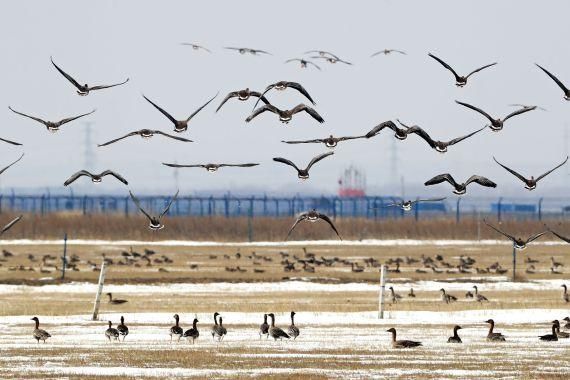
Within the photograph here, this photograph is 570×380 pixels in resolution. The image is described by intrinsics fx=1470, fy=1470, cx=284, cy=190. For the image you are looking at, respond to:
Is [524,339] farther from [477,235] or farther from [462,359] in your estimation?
[477,235]

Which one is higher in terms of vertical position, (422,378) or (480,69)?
(480,69)

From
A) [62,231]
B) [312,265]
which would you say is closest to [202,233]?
[62,231]

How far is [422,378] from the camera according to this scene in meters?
27.4

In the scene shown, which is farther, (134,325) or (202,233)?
(202,233)

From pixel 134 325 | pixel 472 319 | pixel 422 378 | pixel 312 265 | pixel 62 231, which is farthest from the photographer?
pixel 62 231

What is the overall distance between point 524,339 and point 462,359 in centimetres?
581

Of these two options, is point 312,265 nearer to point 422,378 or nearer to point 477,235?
point 477,235

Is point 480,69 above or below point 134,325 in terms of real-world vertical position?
above

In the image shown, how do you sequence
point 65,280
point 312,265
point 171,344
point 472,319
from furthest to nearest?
point 312,265
point 65,280
point 472,319
point 171,344

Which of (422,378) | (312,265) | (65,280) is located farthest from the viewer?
(312,265)

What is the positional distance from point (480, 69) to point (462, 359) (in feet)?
20.0

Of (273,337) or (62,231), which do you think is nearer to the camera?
(273,337)

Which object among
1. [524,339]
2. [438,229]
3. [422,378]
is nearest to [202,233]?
[438,229]

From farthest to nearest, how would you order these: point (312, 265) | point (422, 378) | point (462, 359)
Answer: point (312, 265) < point (462, 359) < point (422, 378)
